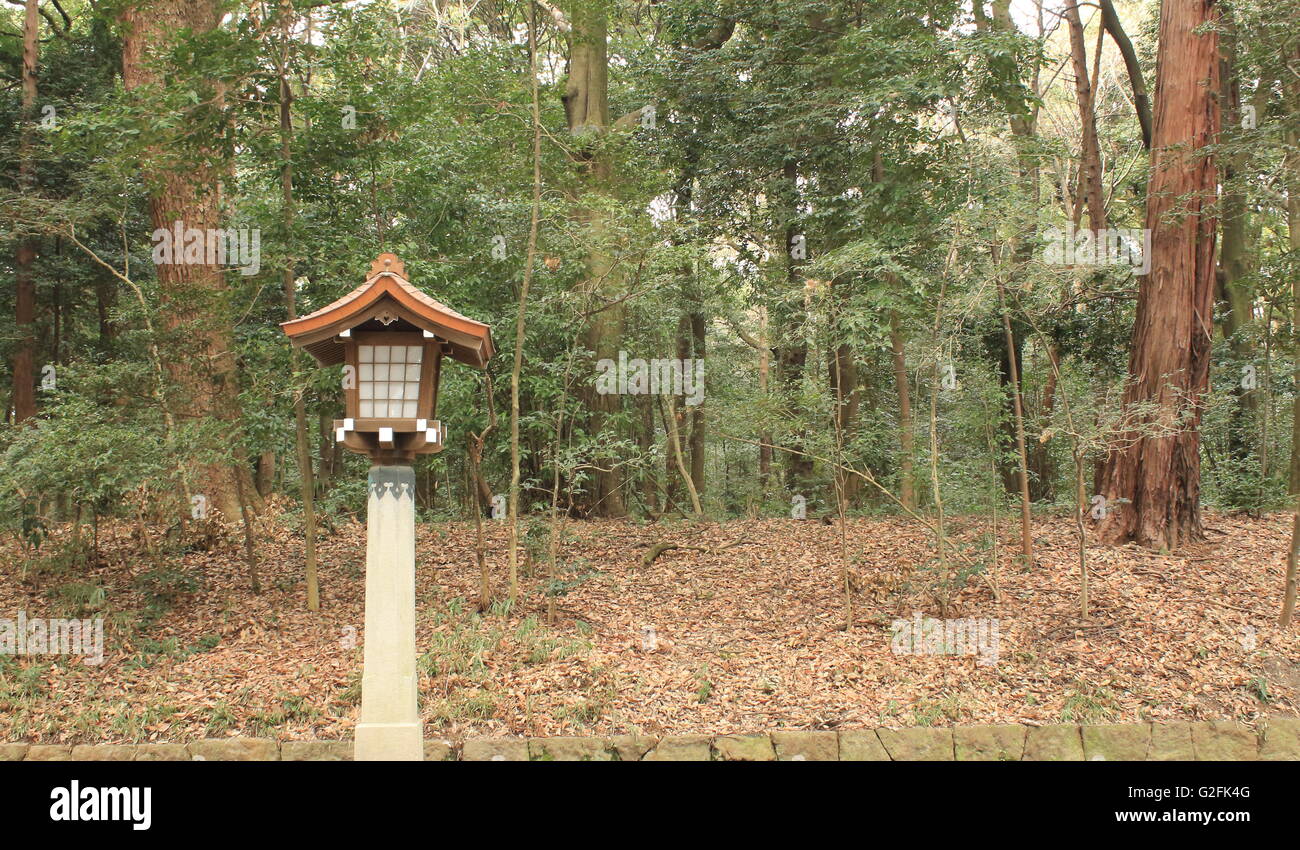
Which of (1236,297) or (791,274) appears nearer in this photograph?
(1236,297)

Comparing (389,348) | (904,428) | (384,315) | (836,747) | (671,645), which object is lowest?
(836,747)

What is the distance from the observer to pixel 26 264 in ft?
33.4

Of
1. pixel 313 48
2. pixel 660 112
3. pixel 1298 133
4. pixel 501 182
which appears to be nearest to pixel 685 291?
pixel 660 112

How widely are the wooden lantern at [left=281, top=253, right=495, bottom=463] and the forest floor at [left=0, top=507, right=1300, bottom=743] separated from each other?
7.27ft

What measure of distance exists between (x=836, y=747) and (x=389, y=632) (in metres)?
2.84

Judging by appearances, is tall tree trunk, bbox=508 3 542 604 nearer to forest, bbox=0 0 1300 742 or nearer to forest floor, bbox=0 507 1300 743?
forest, bbox=0 0 1300 742

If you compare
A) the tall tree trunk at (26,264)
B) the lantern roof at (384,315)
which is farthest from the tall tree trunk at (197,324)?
the tall tree trunk at (26,264)

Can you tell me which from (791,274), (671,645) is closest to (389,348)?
(671,645)

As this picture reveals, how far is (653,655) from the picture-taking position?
6.31m

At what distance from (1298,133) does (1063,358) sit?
324cm

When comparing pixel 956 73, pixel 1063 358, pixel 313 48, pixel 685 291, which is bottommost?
pixel 1063 358

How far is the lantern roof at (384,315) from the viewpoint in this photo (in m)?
4.04

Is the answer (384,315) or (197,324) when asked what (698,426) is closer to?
(197,324)

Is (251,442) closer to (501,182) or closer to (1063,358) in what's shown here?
(501,182)
